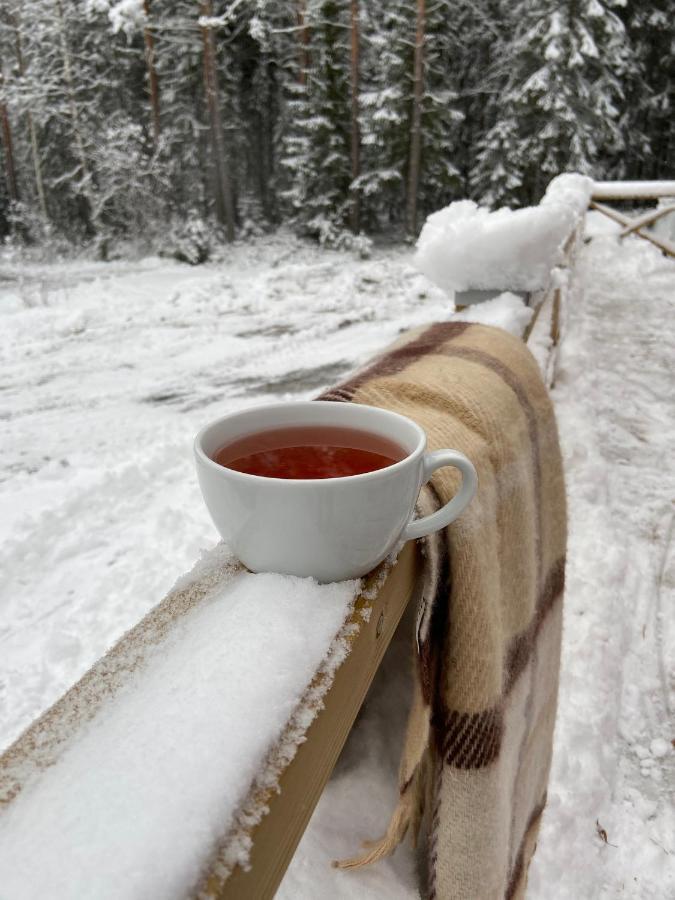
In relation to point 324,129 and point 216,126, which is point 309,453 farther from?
point 324,129

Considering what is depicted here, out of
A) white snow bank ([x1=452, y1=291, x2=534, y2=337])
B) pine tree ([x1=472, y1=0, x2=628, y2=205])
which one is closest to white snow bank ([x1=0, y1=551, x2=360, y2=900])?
white snow bank ([x1=452, y1=291, x2=534, y2=337])

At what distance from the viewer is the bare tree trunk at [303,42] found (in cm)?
1631

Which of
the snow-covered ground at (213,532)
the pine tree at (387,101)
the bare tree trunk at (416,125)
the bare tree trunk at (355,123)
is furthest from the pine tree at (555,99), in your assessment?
the snow-covered ground at (213,532)

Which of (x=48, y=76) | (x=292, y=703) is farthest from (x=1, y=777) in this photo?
(x=48, y=76)

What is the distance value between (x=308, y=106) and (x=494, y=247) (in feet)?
56.5

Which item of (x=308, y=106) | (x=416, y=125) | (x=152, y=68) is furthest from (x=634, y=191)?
(x=152, y=68)

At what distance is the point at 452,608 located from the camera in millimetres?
793

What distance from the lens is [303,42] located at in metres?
16.7

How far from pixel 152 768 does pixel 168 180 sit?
62.8 feet

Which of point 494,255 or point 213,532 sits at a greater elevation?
point 494,255

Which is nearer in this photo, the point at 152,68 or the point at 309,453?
the point at 309,453

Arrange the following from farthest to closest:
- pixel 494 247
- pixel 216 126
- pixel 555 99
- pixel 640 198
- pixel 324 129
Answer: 1. pixel 324 129
2. pixel 555 99
3. pixel 216 126
4. pixel 640 198
5. pixel 494 247

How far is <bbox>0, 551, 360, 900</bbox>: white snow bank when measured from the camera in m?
→ 0.35

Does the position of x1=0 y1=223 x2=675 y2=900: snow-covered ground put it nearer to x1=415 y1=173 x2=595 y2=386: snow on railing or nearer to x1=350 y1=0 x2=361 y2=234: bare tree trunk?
x1=415 y1=173 x2=595 y2=386: snow on railing
